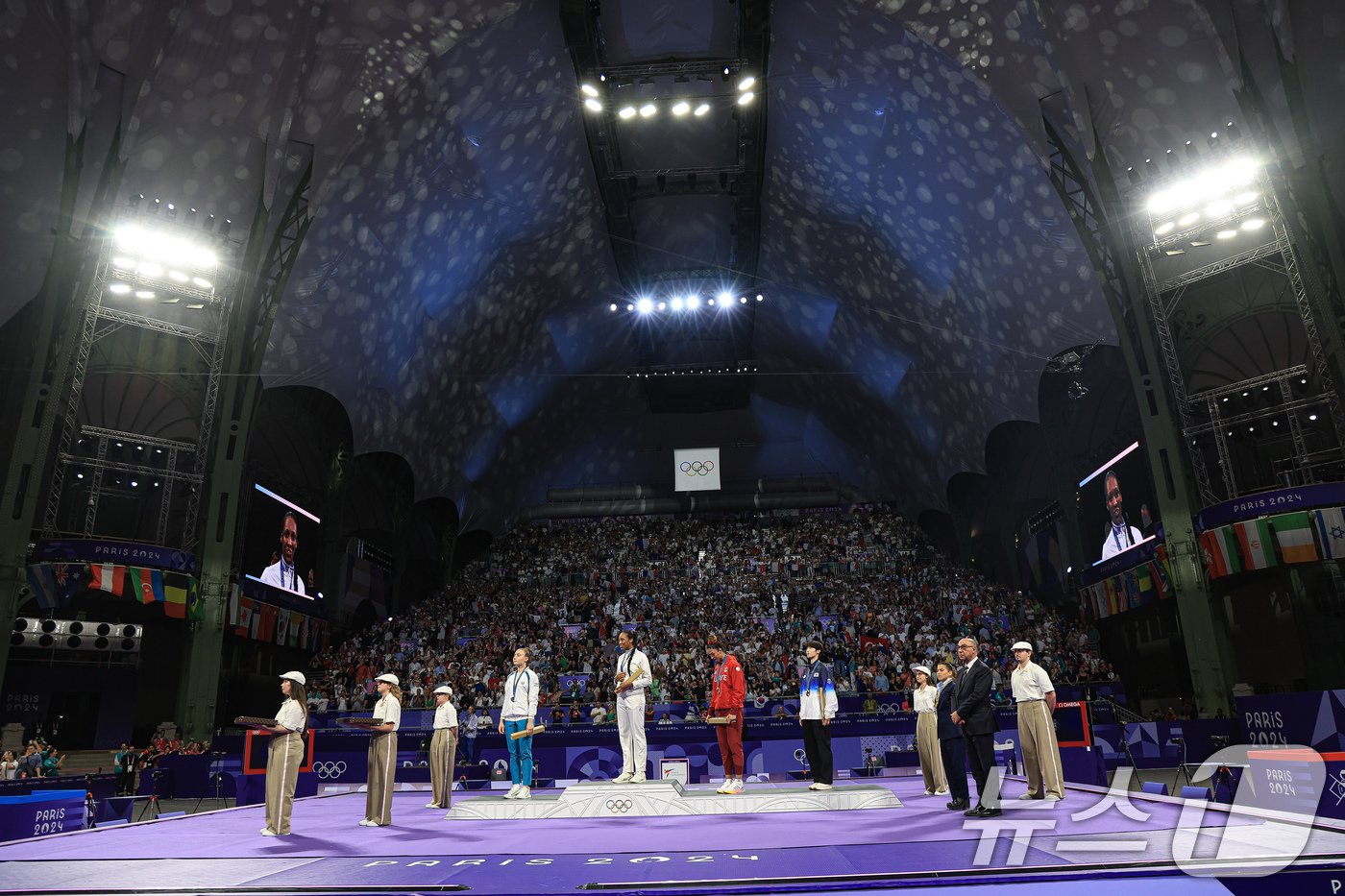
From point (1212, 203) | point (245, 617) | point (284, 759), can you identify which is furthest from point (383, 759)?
point (1212, 203)

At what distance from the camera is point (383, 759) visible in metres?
10.3

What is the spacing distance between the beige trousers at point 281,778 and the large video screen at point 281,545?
1975 centimetres

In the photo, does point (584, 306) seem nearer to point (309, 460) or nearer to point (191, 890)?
point (309, 460)

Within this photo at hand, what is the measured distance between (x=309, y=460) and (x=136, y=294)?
9798mm

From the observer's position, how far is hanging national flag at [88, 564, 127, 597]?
70.5 ft

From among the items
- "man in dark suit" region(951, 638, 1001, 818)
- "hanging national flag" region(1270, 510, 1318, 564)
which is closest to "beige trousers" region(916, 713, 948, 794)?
"man in dark suit" region(951, 638, 1001, 818)

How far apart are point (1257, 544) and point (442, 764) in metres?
18.3

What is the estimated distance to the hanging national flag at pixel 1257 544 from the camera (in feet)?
64.0

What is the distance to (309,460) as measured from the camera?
31375 millimetres

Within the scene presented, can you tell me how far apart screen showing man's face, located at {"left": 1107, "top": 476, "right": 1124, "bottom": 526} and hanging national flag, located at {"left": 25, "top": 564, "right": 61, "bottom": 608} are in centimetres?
2836

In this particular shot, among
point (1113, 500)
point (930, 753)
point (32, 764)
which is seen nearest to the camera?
point (930, 753)

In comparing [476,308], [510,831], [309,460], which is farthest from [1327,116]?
[309,460]

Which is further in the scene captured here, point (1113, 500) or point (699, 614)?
point (699, 614)

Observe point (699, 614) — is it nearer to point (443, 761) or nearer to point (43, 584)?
point (43, 584)
